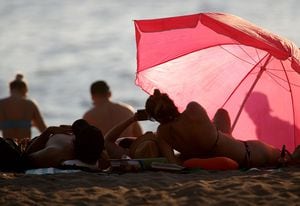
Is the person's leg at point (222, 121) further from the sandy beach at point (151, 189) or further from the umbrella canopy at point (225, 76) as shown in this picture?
the sandy beach at point (151, 189)

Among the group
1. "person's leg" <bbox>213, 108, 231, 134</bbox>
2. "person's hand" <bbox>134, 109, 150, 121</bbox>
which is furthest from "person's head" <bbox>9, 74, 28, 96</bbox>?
"person's leg" <bbox>213, 108, 231, 134</bbox>

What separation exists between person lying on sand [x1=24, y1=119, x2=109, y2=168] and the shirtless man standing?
292 centimetres

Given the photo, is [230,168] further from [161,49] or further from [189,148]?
[161,49]

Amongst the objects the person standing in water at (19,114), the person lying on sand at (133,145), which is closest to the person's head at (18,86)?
the person standing in water at (19,114)

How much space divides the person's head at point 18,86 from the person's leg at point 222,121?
3215mm

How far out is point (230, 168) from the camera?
842 cm

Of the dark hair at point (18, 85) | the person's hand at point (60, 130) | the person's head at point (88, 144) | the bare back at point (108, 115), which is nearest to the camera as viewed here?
the person's head at point (88, 144)

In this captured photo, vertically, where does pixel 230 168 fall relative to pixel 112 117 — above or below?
below

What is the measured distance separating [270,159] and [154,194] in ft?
7.04

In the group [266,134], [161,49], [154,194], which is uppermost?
[161,49]

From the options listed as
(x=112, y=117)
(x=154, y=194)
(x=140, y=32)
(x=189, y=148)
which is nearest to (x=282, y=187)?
(x=154, y=194)

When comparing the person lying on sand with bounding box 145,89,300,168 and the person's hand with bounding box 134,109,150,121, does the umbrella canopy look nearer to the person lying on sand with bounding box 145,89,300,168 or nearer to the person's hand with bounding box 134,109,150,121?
the person's hand with bounding box 134,109,150,121

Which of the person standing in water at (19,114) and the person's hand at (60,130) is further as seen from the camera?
the person standing in water at (19,114)

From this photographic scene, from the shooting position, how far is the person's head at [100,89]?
37.0 feet
